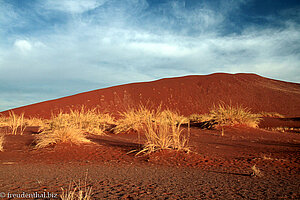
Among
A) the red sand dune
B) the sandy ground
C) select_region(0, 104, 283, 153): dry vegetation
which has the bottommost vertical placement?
the sandy ground

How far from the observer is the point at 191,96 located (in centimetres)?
4200

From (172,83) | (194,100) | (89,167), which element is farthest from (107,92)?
(89,167)

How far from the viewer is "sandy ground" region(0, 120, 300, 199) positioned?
2.87 m

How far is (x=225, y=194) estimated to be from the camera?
9.02ft

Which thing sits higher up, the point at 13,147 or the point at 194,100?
the point at 194,100

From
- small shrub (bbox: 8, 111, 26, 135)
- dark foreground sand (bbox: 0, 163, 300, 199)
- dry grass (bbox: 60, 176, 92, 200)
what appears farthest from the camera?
small shrub (bbox: 8, 111, 26, 135)

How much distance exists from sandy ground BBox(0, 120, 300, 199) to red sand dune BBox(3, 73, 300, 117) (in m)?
28.9

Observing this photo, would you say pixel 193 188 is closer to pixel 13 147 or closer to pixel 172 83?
pixel 13 147

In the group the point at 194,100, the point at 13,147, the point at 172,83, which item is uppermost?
the point at 172,83

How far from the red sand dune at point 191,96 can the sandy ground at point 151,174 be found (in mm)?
28937

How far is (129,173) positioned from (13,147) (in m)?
5.09

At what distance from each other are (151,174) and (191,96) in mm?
38875

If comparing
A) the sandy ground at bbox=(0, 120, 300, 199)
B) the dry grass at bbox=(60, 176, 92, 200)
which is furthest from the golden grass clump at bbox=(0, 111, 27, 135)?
the dry grass at bbox=(60, 176, 92, 200)

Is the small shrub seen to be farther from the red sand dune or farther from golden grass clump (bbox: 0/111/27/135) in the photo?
the red sand dune
